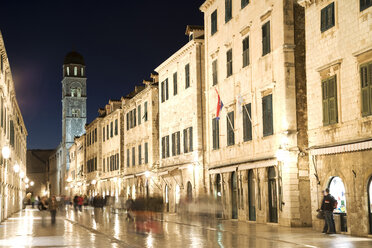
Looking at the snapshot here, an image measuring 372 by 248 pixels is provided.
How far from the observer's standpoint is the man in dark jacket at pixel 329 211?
22.3 m

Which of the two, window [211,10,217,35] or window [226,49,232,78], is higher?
window [211,10,217,35]

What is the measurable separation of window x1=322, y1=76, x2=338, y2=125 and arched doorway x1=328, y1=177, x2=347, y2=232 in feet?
7.58

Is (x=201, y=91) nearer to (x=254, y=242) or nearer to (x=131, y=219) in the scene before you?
(x=131, y=219)

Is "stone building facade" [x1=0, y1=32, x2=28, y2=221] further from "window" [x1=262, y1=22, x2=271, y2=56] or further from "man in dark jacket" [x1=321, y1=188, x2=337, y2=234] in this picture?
"man in dark jacket" [x1=321, y1=188, x2=337, y2=234]

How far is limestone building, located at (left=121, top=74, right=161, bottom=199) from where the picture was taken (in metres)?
50.7

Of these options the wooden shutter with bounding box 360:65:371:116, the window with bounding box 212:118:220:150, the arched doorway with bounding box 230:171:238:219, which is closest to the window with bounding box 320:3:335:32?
the wooden shutter with bounding box 360:65:371:116

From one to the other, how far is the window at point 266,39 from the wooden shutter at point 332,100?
6.43 metres

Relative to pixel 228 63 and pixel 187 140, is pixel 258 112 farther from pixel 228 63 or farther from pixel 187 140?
pixel 187 140

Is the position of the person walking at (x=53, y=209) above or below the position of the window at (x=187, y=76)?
below

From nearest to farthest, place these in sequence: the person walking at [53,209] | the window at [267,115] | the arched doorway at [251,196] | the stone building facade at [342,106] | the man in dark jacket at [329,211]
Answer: the stone building facade at [342,106], the man in dark jacket at [329,211], the window at [267,115], the arched doorway at [251,196], the person walking at [53,209]

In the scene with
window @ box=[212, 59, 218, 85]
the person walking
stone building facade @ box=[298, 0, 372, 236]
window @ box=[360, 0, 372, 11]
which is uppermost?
window @ box=[212, 59, 218, 85]

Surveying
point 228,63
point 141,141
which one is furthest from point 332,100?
point 141,141

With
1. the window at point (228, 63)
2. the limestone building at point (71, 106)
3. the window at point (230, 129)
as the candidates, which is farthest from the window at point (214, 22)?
the limestone building at point (71, 106)

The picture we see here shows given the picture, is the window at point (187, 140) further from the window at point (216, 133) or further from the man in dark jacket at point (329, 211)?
the man in dark jacket at point (329, 211)
